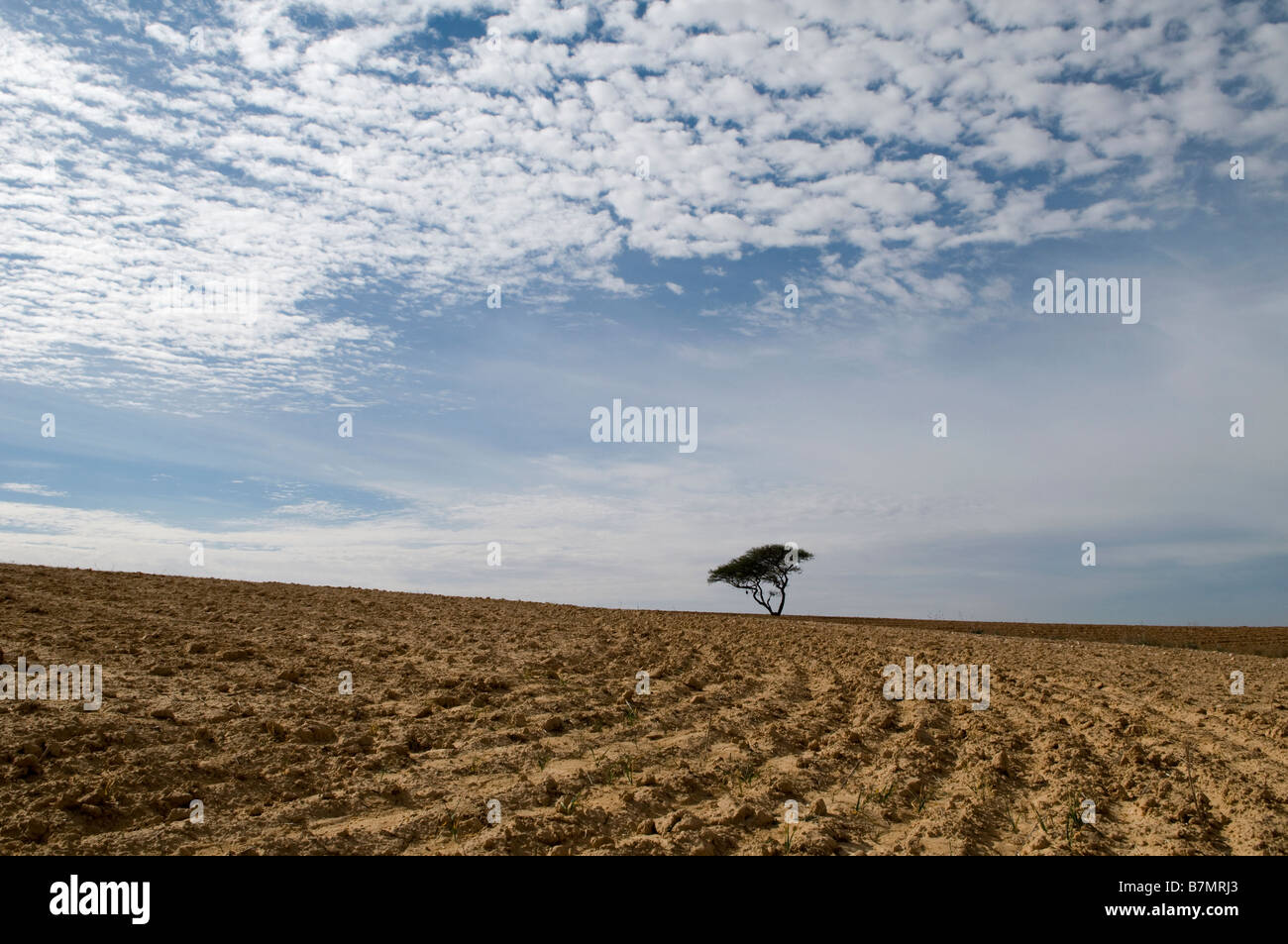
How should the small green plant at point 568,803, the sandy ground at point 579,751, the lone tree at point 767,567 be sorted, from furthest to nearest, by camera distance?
the lone tree at point 767,567
the small green plant at point 568,803
the sandy ground at point 579,751

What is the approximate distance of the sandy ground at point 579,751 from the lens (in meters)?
5.77

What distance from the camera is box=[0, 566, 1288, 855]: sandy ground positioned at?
5.77 meters

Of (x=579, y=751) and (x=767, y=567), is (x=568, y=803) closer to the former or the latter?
(x=579, y=751)

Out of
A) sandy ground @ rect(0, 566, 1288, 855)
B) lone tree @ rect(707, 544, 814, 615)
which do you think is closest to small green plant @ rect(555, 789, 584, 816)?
sandy ground @ rect(0, 566, 1288, 855)

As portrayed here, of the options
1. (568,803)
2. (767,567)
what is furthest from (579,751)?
(767,567)

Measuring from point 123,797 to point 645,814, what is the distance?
4.17 metres

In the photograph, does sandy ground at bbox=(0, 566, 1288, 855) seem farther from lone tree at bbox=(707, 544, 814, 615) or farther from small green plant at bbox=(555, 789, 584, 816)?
lone tree at bbox=(707, 544, 814, 615)

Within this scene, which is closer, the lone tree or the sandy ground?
the sandy ground

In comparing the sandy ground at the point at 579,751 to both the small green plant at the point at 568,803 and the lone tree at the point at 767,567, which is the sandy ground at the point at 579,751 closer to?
the small green plant at the point at 568,803

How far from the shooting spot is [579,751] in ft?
26.0

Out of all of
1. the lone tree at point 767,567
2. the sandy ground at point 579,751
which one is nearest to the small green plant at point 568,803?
the sandy ground at point 579,751
